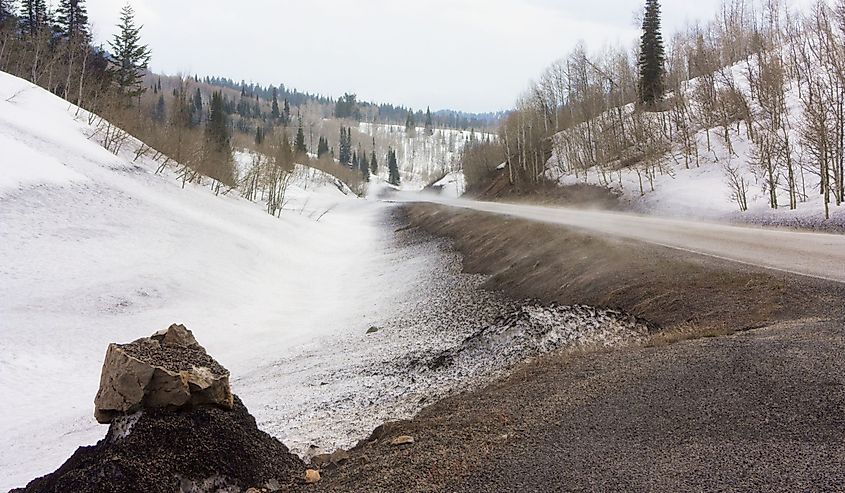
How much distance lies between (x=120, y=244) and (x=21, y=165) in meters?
4.78

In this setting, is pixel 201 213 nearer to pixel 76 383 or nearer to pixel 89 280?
pixel 89 280

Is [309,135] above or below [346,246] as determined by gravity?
above

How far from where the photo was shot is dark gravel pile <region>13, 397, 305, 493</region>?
12.3ft

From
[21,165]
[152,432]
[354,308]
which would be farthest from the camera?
[21,165]

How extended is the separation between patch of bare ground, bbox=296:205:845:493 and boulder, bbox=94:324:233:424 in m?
1.31

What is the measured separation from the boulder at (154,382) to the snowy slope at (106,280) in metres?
3.01

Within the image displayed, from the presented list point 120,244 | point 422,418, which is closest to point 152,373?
point 422,418

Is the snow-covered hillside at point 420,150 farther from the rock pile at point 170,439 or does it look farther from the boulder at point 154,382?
the rock pile at point 170,439

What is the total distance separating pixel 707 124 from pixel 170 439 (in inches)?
1645

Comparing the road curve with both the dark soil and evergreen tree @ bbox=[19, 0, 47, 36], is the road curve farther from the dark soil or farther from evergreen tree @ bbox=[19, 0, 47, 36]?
evergreen tree @ bbox=[19, 0, 47, 36]

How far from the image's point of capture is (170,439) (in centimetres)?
416

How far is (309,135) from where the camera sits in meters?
162

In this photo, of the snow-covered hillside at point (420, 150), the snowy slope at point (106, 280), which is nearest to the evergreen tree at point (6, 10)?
the snowy slope at point (106, 280)

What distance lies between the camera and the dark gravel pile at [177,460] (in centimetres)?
376
